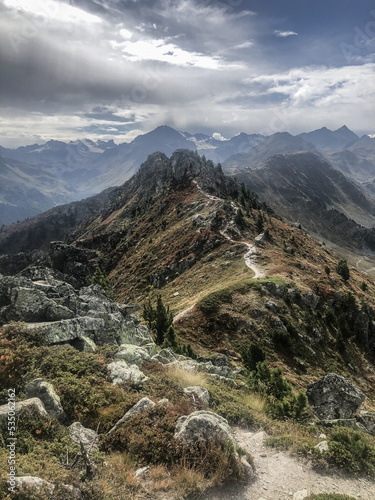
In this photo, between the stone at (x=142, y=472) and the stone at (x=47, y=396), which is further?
the stone at (x=47, y=396)

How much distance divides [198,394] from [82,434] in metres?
6.17

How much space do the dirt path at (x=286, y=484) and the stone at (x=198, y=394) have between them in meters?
3.40

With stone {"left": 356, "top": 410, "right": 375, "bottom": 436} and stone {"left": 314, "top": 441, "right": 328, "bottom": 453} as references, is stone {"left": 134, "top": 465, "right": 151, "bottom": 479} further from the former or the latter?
stone {"left": 356, "top": 410, "right": 375, "bottom": 436}

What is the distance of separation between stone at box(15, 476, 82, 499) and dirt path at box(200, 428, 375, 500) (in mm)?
4222

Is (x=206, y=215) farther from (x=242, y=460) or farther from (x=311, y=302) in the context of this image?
(x=242, y=460)

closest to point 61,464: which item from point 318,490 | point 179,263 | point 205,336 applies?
point 318,490

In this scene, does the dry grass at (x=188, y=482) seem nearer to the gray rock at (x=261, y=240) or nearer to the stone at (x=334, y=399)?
the stone at (x=334, y=399)

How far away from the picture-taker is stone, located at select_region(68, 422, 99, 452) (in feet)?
34.2

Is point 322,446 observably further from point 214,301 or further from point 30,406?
point 214,301

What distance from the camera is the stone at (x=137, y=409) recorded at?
11.5m

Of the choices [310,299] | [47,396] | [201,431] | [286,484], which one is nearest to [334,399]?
[286,484]

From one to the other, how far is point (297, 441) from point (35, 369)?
12.4 meters

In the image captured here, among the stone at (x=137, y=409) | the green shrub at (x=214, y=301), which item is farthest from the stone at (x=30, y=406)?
the green shrub at (x=214, y=301)

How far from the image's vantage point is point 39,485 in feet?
24.4
